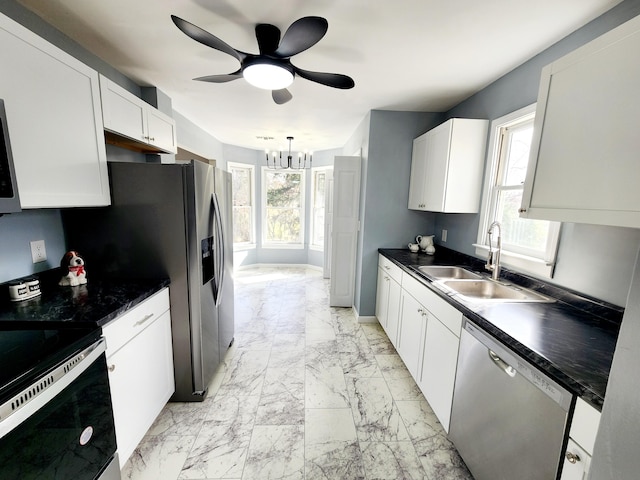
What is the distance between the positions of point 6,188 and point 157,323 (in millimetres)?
995

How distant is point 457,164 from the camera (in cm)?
227

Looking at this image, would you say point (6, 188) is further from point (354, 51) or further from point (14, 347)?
point (354, 51)

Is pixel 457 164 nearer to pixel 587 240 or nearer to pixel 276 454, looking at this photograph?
pixel 587 240

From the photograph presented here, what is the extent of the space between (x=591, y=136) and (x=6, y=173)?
2350 mm

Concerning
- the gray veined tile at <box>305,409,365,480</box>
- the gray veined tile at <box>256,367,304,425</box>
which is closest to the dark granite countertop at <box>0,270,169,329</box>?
the gray veined tile at <box>256,367,304,425</box>

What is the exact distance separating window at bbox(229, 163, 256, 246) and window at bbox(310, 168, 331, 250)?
4.29ft

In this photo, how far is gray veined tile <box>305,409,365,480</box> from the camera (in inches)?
56.7

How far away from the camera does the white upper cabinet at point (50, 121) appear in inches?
43.9

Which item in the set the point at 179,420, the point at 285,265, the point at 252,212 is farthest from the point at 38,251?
the point at 285,265

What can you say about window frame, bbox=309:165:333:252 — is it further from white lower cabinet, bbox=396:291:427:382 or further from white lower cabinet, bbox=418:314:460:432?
white lower cabinet, bbox=418:314:460:432

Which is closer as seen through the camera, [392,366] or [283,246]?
[392,366]

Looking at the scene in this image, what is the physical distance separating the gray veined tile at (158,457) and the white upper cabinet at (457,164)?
8.55 feet

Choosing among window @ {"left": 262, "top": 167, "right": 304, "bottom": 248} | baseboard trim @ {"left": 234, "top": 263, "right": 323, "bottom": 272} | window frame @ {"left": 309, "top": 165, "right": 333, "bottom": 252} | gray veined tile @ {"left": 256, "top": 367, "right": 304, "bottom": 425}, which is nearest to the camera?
gray veined tile @ {"left": 256, "top": 367, "right": 304, "bottom": 425}

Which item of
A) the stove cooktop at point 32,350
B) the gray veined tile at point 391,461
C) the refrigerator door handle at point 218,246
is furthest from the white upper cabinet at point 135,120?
the gray veined tile at point 391,461
